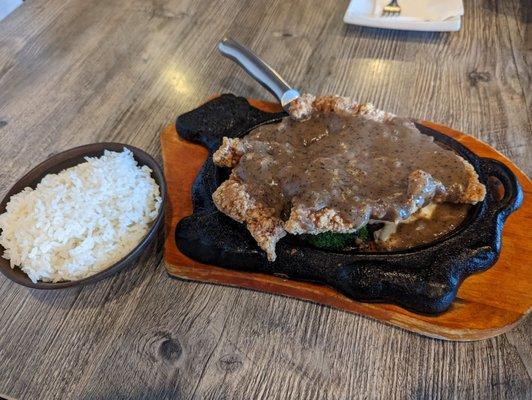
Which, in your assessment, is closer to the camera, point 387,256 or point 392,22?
point 387,256

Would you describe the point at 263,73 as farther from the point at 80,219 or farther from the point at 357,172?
the point at 80,219

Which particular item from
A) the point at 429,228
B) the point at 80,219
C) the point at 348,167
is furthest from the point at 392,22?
the point at 80,219

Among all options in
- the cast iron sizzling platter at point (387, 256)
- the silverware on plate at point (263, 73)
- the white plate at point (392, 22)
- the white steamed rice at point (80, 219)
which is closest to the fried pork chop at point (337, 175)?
the cast iron sizzling platter at point (387, 256)

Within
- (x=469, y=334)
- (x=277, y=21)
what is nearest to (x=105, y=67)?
(x=277, y=21)

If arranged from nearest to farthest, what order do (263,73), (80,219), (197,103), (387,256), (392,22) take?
(387,256) < (80,219) < (263,73) < (197,103) < (392,22)

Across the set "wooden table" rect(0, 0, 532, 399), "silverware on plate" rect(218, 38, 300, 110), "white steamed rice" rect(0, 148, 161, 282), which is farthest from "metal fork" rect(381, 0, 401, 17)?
"white steamed rice" rect(0, 148, 161, 282)

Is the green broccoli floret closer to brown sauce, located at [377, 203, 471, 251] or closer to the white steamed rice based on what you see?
brown sauce, located at [377, 203, 471, 251]

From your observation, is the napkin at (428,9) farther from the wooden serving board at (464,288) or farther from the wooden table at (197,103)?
the wooden serving board at (464,288)
